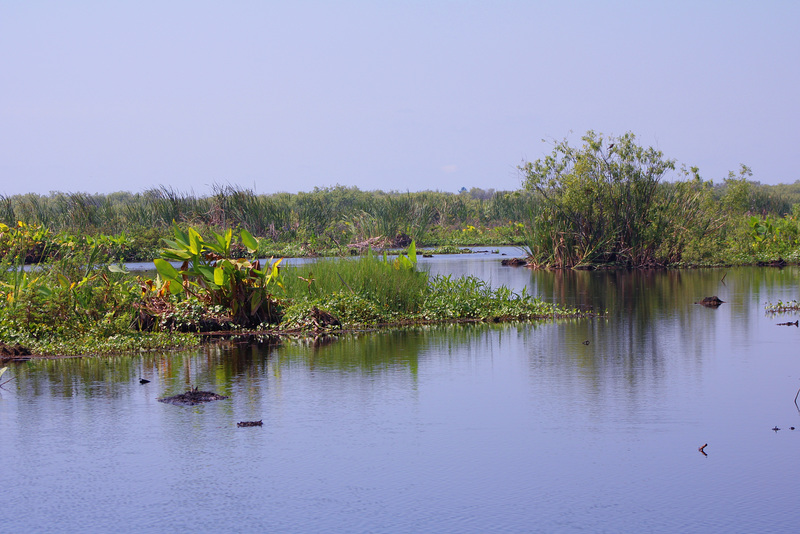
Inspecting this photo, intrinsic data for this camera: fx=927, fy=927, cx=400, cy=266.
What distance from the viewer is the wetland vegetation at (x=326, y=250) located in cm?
1480

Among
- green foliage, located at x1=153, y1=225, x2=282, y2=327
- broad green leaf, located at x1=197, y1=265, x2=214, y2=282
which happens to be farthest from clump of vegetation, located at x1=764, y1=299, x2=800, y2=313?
broad green leaf, located at x1=197, y1=265, x2=214, y2=282

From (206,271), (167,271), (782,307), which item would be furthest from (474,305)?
(782,307)

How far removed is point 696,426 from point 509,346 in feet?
18.1

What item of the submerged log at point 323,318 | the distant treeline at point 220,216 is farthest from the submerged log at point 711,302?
the distant treeline at point 220,216

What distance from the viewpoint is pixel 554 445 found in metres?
7.85

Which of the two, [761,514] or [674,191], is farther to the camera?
[674,191]

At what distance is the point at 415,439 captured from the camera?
8.16 meters

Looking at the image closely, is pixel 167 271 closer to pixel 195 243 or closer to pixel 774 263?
pixel 195 243

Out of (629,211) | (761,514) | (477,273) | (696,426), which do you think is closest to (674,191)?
(629,211)

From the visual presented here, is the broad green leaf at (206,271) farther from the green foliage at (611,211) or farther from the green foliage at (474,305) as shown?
the green foliage at (611,211)

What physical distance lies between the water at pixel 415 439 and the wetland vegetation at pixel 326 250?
5.40 ft

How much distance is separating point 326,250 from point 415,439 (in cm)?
2821

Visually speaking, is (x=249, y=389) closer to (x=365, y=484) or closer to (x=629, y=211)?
(x=365, y=484)

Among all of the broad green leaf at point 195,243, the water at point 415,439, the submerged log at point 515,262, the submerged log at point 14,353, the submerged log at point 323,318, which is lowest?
the water at point 415,439
